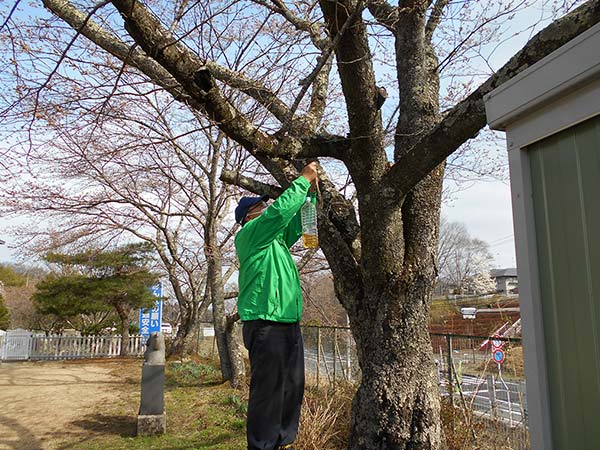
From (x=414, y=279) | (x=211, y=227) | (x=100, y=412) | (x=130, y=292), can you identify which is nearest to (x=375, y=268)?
(x=414, y=279)

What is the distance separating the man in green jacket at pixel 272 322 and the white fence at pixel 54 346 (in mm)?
17158

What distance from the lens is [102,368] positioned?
13.5 m

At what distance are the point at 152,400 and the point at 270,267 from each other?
13.2 feet

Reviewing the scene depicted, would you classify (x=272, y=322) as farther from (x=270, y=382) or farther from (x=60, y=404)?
(x=60, y=404)

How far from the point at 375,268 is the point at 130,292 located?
15553mm

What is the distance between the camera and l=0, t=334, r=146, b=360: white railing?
1720 centimetres

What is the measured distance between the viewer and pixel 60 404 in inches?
307

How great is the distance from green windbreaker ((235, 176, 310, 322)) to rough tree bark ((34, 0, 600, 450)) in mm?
799

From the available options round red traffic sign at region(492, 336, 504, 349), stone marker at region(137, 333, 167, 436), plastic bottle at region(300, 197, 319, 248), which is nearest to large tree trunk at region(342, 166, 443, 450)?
plastic bottle at region(300, 197, 319, 248)

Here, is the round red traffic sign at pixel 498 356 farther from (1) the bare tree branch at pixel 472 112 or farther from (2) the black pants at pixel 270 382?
(2) the black pants at pixel 270 382

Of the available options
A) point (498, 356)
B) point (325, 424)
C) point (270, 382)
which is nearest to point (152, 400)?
point (325, 424)

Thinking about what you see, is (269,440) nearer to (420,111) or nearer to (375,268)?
(375,268)

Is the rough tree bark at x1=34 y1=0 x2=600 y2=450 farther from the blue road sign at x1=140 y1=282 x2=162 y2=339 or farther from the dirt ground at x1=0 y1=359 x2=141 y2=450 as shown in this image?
the blue road sign at x1=140 y1=282 x2=162 y2=339

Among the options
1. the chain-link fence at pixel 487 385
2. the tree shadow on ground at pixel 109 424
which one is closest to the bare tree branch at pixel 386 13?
the chain-link fence at pixel 487 385
